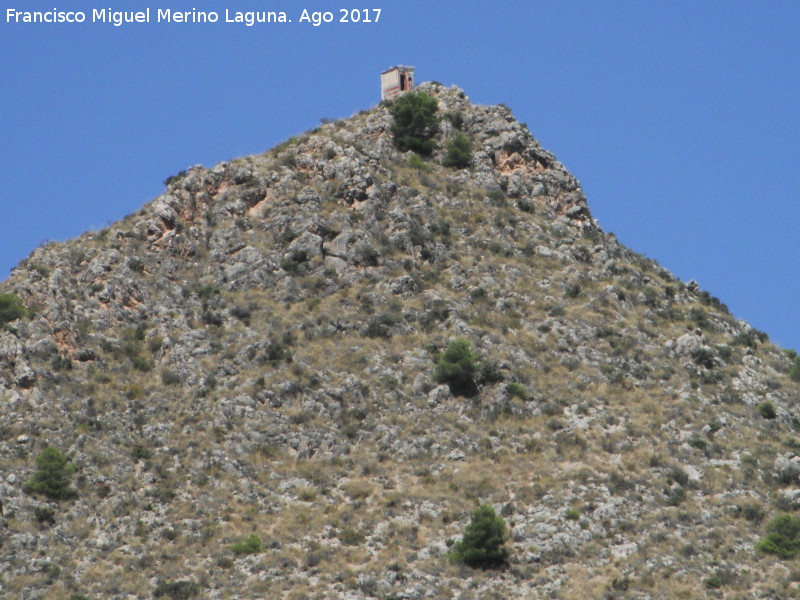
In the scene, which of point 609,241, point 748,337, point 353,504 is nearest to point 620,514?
point 353,504

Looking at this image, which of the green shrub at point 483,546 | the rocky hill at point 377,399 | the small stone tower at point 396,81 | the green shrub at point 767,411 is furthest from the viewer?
the small stone tower at point 396,81

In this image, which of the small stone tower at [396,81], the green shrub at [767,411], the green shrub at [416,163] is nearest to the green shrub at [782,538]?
the green shrub at [767,411]

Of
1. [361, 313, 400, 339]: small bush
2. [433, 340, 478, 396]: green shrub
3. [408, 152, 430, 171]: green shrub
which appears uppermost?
[408, 152, 430, 171]: green shrub

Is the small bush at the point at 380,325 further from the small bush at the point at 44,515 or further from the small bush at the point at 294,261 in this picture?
the small bush at the point at 44,515

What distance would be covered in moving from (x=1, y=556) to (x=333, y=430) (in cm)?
1873

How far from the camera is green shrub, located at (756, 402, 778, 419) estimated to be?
80.1 m

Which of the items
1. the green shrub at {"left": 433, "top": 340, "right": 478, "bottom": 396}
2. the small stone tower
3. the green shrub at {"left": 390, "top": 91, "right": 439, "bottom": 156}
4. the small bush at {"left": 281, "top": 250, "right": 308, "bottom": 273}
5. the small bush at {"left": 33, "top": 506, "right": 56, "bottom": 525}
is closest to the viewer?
the small bush at {"left": 33, "top": 506, "right": 56, "bottom": 525}

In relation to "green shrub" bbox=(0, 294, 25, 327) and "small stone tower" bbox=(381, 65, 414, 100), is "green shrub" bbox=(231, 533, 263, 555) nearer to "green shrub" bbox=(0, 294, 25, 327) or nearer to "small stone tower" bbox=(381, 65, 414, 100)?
"green shrub" bbox=(0, 294, 25, 327)

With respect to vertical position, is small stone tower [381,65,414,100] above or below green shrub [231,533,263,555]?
above

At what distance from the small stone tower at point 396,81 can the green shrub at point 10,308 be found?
118ft

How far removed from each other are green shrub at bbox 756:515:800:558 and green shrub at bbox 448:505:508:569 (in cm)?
1195

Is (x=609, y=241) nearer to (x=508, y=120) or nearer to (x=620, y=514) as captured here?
(x=508, y=120)

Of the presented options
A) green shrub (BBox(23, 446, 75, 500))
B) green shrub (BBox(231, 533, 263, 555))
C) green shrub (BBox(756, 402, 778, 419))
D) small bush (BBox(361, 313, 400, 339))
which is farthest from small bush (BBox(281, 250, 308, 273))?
green shrub (BBox(756, 402, 778, 419))

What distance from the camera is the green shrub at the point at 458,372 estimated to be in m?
80.4
